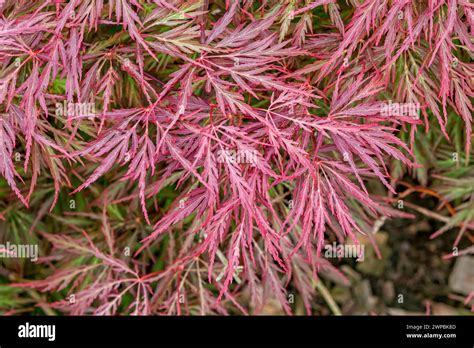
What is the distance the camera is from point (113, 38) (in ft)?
4.09

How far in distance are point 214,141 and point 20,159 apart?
0.66m

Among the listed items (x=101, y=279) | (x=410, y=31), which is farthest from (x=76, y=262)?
(x=410, y=31)

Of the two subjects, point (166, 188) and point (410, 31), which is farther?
point (166, 188)

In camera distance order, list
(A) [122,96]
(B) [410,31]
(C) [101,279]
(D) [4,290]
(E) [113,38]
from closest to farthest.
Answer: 1. (B) [410,31]
2. (E) [113,38]
3. (A) [122,96]
4. (C) [101,279]
5. (D) [4,290]

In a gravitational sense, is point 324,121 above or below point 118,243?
above

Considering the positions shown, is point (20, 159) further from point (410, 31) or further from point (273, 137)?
point (410, 31)

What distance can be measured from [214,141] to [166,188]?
0.58 meters

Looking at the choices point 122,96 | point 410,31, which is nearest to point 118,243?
point 122,96

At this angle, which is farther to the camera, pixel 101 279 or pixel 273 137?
pixel 101 279

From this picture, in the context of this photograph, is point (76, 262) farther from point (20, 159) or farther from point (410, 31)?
point (410, 31)

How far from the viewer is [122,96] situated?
1.41 metres

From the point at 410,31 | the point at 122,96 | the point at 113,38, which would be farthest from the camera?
the point at 122,96
